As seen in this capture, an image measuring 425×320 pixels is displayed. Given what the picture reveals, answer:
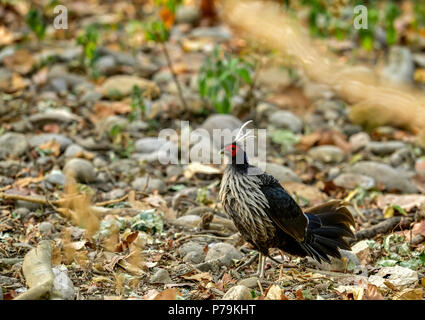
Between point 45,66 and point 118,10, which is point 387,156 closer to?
point 45,66

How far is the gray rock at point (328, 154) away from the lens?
621cm

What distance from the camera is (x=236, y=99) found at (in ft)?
23.2

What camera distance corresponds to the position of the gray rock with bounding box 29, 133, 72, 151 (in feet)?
19.1

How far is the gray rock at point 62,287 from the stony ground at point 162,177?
19 mm

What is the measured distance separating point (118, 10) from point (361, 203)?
5652mm

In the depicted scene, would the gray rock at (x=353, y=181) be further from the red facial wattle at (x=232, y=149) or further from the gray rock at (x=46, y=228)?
the gray rock at (x=46, y=228)

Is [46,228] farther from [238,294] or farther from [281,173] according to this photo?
[281,173]

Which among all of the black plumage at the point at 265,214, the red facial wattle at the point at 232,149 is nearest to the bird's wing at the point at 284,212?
the black plumage at the point at 265,214

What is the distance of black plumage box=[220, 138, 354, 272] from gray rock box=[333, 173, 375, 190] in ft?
4.75

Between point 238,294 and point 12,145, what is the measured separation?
3.07 meters

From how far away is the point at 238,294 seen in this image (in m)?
3.47

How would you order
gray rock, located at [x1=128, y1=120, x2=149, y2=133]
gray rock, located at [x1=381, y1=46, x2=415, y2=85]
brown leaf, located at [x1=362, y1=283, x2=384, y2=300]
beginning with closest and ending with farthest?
brown leaf, located at [x1=362, y1=283, x2=384, y2=300] → gray rock, located at [x1=128, y1=120, x2=149, y2=133] → gray rock, located at [x1=381, y1=46, x2=415, y2=85]

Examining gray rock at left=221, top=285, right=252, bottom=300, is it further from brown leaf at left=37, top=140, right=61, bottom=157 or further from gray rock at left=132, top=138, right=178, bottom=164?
brown leaf at left=37, top=140, right=61, bottom=157

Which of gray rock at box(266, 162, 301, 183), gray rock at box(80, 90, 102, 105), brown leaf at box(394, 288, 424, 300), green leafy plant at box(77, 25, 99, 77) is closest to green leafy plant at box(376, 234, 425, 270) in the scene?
brown leaf at box(394, 288, 424, 300)
